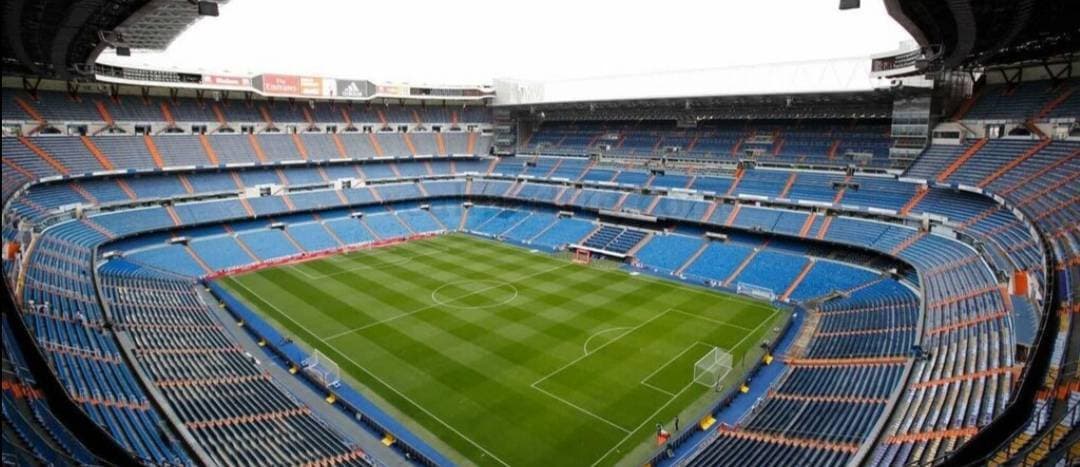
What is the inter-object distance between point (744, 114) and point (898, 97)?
472 inches

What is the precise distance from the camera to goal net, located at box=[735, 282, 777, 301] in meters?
33.1

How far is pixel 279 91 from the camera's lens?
159 feet

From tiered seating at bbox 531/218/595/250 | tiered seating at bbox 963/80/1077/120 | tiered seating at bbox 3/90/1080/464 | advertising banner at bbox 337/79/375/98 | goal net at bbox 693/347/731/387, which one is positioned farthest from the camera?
advertising banner at bbox 337/79/375/98

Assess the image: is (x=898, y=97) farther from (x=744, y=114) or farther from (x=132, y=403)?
(x=132, y=403)

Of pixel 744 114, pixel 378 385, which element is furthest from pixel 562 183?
pixel 378 385

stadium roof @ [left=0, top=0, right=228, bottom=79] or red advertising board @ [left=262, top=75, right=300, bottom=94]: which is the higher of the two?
red advertising board @ [left=262, top=75, right=300, bottom=94]

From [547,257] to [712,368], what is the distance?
1994cm

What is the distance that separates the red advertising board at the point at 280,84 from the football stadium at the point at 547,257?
0.16 m

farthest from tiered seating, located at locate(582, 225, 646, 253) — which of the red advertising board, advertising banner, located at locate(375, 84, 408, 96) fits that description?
the red advertising board

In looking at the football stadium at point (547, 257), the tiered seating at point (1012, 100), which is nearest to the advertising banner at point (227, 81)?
the football stadium at point (547, 257)

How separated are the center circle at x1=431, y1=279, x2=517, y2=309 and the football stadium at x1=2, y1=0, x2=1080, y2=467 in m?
0.59

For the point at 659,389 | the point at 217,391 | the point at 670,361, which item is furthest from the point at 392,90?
the point at 659,389

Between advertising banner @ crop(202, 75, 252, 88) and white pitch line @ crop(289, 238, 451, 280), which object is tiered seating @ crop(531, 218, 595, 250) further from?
advertising banner @ crop(202, 75, 252, 88)

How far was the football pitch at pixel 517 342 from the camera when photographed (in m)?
19.8
